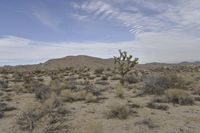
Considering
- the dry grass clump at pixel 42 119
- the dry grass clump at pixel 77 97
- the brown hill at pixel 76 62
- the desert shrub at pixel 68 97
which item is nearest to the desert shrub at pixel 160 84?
the dry grass clump at pixel 77 97

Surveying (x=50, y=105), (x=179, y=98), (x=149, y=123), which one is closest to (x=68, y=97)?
(x=50, y=105)

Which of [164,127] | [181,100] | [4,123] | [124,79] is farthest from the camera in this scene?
[124,79]

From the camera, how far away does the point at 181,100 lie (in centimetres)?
1495

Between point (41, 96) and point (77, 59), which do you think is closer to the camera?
point (41, 96)

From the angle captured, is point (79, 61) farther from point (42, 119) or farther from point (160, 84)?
point (42, 119)

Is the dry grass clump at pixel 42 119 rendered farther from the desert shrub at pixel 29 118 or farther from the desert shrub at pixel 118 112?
the desert shrub at pixel 118 112

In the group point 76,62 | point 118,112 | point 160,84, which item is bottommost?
point 118,112

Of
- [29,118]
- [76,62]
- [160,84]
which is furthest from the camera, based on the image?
[76,62]

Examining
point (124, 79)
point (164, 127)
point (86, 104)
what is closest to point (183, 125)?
point (164, 127)

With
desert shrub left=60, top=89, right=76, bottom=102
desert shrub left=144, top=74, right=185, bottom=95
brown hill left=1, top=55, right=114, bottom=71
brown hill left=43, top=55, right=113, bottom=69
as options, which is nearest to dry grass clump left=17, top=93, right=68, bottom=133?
desert shrub left=60, top=89, right=76, bottom=102

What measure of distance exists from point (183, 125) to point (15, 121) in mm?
6808

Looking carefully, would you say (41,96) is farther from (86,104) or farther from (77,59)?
(77,59)

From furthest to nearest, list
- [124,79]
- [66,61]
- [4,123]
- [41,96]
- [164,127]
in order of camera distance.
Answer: [66,61]
[124,79]
[41,96]
[4,123]
[164,127]

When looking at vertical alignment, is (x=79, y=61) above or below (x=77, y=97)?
above
